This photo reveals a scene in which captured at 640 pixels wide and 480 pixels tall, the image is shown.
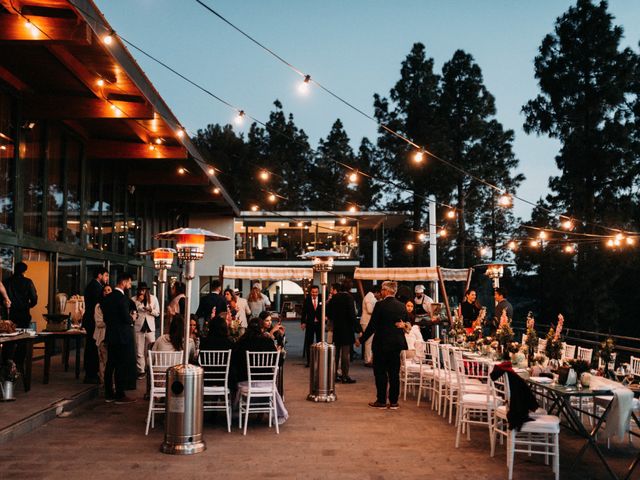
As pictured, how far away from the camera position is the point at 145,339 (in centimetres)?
1094

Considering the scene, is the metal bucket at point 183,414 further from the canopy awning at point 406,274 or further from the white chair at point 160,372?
the canopy awning at point 406,274

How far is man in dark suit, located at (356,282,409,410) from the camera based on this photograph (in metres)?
8.73

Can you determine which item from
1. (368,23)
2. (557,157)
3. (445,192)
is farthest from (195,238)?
(445,192)

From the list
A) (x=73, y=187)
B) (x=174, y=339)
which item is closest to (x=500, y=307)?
(x=174, y=339)

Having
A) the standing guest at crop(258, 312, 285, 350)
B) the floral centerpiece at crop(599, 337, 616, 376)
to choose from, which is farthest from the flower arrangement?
the floral centerpiece at crop(599, 337, 616, 376)

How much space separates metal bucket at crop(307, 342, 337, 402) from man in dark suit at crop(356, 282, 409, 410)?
72cm

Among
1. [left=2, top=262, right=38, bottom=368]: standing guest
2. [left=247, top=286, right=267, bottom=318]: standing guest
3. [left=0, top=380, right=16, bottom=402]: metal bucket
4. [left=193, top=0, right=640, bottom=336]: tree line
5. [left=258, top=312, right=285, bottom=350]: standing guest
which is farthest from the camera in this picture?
[left=193, top=0, right=640, bottom=336]: tree line

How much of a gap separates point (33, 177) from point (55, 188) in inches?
38.1

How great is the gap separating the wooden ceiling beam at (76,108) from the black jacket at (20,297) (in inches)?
123

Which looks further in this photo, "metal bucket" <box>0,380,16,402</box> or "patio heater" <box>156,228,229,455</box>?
"metal bucket" <box>0,380,16,402</box>

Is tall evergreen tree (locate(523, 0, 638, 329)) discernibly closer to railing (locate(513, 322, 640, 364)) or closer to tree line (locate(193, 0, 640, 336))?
tree line (locate(193, 0, 640, 336))

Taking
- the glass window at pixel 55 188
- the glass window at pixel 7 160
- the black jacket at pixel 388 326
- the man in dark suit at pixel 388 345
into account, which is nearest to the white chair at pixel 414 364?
the man in dark suit at pixel 388 345

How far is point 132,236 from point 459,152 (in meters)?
25.3

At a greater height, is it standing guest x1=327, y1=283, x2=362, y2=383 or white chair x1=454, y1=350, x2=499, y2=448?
standing guest x1=327, y1=283, x2=362, y2=383
